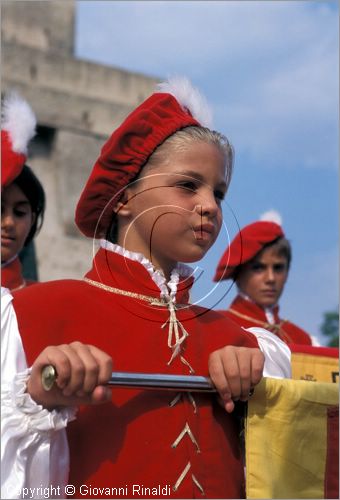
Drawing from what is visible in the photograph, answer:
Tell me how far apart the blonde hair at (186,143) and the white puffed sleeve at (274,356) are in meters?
0.49

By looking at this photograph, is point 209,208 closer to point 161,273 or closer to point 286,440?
point 161,273

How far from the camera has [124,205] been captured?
263 cm

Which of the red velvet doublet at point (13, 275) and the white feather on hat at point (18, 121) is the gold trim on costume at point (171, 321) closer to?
the white feather on hat at point (18, 121)

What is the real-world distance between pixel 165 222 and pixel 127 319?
0.27 meters

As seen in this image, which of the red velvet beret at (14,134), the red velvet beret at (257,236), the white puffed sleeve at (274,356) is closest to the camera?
the white puffed sleeve at (274,356)

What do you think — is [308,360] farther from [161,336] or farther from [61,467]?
[61,467]

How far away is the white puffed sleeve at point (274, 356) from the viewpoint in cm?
271

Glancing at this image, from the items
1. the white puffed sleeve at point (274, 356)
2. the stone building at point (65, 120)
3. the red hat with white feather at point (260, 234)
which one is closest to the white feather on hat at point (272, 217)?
the red hat with white feather at point (260, 234)

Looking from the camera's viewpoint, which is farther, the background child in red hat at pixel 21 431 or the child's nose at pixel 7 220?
the child's nose at pixel 7 220

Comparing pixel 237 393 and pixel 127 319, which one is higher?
pixel 127 319

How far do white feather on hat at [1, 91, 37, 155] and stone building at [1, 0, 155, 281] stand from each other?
14.6m

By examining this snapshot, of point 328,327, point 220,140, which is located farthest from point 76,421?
point 328,327

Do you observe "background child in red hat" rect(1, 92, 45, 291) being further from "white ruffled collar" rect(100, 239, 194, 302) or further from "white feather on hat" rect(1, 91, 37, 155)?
"white ruffled collar" rect(100, 239, 194, 302)

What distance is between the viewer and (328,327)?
18219mm
